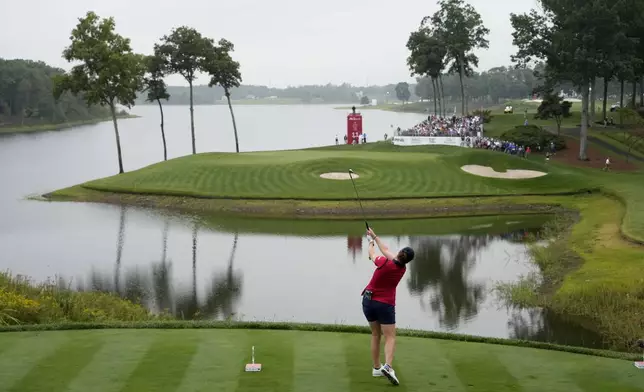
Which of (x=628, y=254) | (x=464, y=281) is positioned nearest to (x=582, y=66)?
(x=628, y=254)

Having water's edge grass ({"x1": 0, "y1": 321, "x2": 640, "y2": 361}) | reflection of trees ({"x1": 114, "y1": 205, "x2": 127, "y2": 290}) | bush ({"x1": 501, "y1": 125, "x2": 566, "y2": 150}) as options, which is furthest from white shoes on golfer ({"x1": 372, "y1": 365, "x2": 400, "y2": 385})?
bush ({"x1": 501, "y1": 125, "x2": 566, "y2": 150})

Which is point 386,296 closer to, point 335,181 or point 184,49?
point 335,181

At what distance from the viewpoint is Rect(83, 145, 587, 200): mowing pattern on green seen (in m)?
47.8

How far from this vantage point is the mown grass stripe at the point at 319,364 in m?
11.7

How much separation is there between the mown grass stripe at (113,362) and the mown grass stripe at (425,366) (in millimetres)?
4980

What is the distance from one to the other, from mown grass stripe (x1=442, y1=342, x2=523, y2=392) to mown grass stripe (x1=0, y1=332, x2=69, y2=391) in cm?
789

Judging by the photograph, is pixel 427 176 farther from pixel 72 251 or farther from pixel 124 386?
pixel 124 386

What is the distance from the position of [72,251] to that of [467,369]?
24820 mm

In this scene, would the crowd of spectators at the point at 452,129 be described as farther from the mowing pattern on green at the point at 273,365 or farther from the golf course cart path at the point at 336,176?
the mowing pattern on green at the point at 273,365

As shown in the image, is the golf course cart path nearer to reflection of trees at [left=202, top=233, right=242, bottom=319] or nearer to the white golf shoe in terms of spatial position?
reflection of trees at [left=202, top=233, right=242, bottom=319]

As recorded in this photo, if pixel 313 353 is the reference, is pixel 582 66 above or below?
above

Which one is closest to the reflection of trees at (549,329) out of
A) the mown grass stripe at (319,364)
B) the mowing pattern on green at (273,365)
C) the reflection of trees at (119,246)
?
the mowing pattern on green at (273,365)

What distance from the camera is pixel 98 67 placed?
6003cm

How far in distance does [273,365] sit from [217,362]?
1078 mm
